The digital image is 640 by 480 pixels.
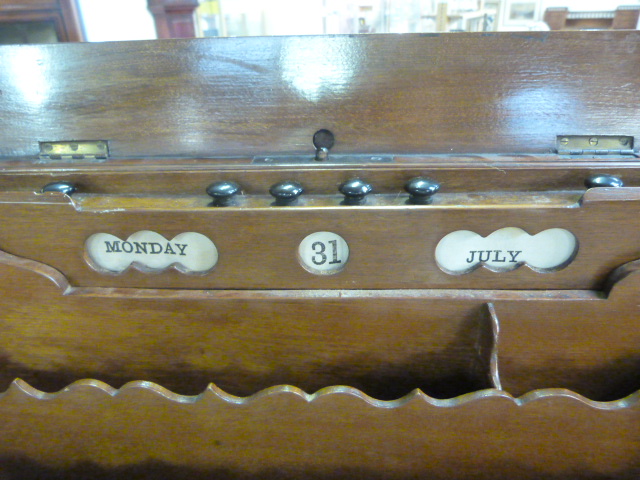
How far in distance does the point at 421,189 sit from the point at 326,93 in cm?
22

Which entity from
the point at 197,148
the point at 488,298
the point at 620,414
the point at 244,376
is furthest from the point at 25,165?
the point at 620,414

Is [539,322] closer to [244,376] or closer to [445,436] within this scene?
[445,436]

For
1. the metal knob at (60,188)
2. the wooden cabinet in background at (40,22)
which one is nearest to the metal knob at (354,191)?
the metal knob at (60,188)

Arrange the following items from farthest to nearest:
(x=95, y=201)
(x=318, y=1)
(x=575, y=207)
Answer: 1. (x=318, y=1)
2. (x=95, y=201)
3. (x=575, y=207)

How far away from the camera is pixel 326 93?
612 millimetres

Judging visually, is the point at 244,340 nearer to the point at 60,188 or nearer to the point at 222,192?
the point at 222,192

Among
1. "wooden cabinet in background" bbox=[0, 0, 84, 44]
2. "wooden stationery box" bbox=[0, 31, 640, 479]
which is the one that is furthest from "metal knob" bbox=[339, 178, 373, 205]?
"wooden cabinet in background" bbox=[0, 0, 84, 44]

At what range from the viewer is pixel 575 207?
463 mm

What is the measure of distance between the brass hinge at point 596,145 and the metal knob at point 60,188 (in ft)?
2.16

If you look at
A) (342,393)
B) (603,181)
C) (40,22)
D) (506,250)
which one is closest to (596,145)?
(603,181)

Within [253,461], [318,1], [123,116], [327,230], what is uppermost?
[318,1]

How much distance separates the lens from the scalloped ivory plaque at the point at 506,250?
0.49 metres

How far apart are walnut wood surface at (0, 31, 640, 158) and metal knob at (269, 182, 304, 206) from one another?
13 centimetres

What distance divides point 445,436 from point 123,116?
0.61 m
